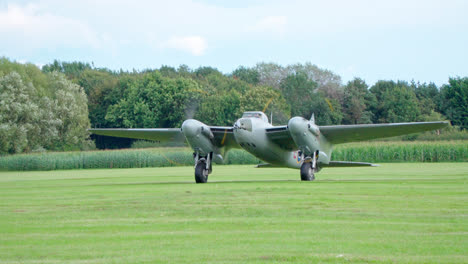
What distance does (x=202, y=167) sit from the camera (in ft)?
94.0

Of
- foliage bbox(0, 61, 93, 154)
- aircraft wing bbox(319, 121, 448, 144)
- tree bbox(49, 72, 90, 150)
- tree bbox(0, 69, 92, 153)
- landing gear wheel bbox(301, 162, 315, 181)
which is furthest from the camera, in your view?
tree bbox(49, 72, 90, 150)

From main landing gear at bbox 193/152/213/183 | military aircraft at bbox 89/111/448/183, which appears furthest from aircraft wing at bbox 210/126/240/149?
main landing gear at bbox 193/152/213/183

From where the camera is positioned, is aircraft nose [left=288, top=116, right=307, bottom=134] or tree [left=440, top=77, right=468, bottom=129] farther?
tree [left=440, top=77, right=468, bottom=129]

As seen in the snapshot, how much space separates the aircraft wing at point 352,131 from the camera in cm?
2767

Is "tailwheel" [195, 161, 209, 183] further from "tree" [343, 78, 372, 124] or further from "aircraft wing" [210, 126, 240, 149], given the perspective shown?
"tree" [343, 78, 372, 124]

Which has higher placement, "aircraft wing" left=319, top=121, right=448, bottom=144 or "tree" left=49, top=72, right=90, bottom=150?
"tree" left=49, top=72, right=90, bottom=150

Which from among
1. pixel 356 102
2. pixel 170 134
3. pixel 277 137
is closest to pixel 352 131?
pixel 277 137

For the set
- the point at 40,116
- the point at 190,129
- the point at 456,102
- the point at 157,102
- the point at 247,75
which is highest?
the point at 247,75

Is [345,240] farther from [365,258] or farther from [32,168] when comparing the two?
[32,168]

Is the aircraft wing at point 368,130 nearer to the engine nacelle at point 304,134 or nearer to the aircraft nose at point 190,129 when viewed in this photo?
the engine nacelle at point 304,134

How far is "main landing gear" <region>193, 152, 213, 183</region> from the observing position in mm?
28375

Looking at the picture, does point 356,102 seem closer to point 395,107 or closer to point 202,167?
point 395,107

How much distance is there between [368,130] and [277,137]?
423 cm

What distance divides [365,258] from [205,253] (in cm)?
237
